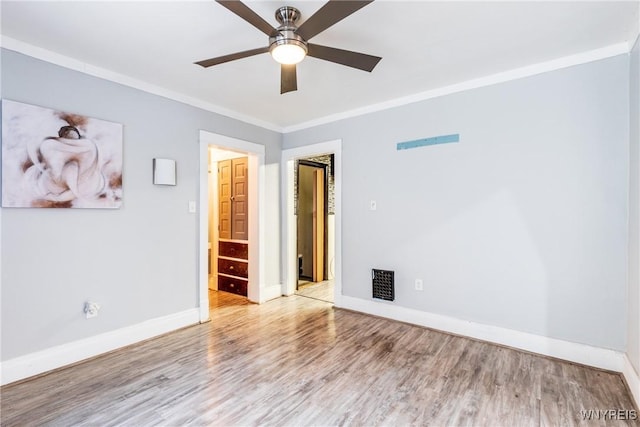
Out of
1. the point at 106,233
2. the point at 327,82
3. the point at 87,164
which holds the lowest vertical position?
the point at 106,233

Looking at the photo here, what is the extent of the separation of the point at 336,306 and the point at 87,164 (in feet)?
9.83

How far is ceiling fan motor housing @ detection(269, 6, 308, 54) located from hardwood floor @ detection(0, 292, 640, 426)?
2.24m

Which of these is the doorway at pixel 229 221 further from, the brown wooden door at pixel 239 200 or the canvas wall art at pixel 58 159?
the canvas wall art at pixel 58 159

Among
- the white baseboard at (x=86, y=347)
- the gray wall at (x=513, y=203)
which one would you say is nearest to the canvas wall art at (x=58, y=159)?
the white baseboard at (x=86, y=347)

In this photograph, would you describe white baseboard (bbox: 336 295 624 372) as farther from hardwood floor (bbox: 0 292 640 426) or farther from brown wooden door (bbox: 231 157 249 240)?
brown wooden door (bbox: 231 157 249 240)

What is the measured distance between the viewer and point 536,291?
2604mm

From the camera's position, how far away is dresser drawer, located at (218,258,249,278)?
4341 mm

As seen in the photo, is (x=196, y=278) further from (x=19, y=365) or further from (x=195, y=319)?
(x=19, y=365)

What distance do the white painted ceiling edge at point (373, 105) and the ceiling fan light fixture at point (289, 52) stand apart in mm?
1762

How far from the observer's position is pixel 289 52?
73.3 inches

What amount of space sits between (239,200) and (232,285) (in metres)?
1.27

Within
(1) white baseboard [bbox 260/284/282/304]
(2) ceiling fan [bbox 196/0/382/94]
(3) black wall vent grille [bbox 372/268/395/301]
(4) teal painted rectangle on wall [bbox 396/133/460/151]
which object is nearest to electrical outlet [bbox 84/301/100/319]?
(1) white baseboard [bbox 260/284/282/304]

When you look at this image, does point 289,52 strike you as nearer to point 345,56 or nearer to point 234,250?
point 345,56

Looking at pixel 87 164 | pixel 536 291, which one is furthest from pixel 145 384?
pixel 536 291
